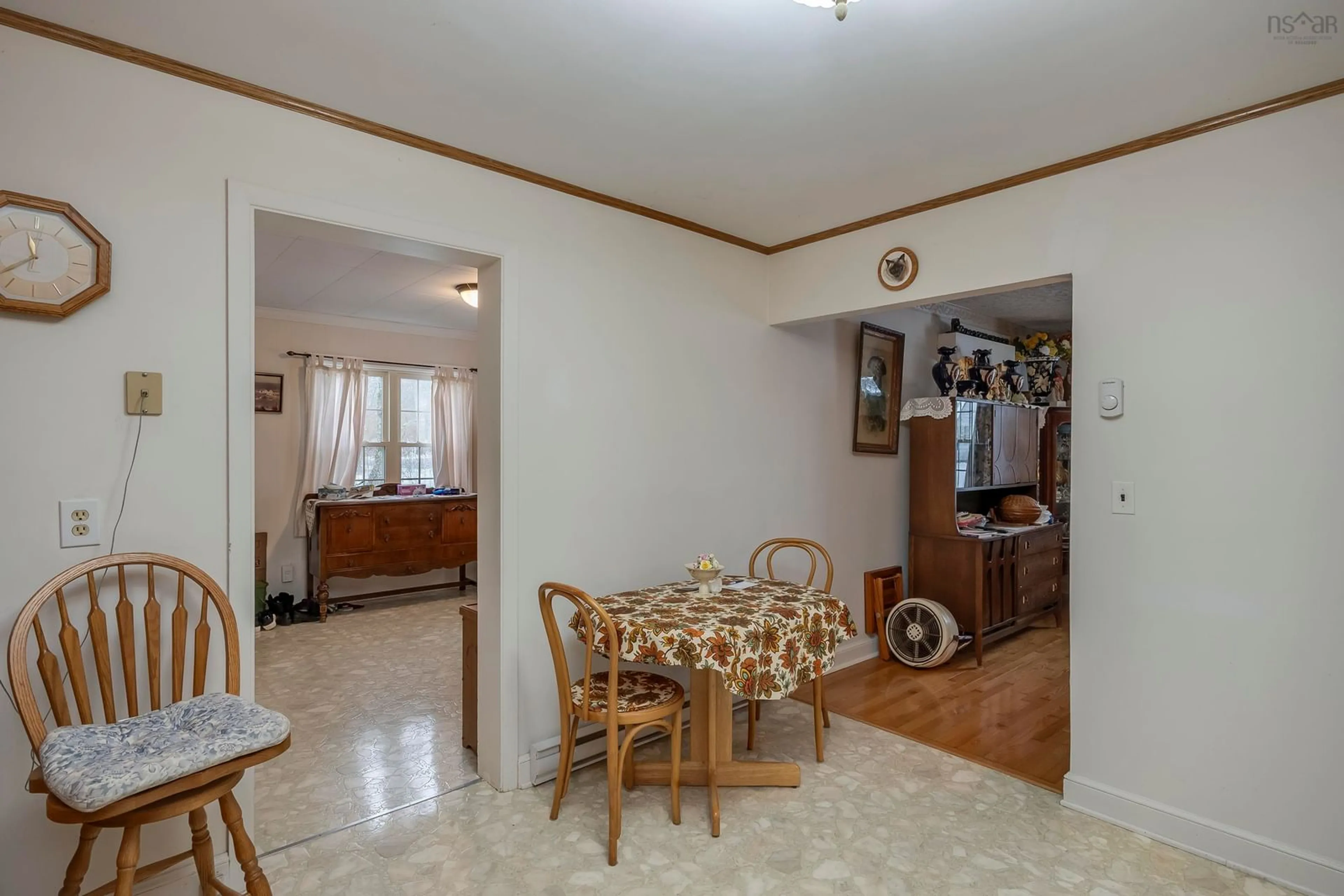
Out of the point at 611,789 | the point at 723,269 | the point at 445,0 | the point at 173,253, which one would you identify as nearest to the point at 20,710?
the point at 173,253

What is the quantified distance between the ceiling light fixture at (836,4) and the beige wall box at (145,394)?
1982 mm

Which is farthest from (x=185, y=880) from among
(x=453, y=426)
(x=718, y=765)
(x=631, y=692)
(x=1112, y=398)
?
(x=453, y=426)

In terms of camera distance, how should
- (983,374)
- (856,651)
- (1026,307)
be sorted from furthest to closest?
1. (1026,307)
2. (983,374)
3. (856,651)

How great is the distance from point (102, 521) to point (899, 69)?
8.57 feet

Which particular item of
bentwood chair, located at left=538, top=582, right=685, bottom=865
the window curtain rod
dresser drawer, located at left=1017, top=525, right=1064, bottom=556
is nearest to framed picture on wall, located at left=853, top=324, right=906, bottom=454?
dresser drawer, located at left=1017, top=525, right=1064, bottom=556

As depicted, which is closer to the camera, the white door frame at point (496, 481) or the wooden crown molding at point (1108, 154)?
the wooden crown molding at point (1108, 154)

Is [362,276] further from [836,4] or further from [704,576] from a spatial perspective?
[836,4]

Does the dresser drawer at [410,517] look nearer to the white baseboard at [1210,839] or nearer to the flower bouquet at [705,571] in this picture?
the flower bouquet at [705,571]

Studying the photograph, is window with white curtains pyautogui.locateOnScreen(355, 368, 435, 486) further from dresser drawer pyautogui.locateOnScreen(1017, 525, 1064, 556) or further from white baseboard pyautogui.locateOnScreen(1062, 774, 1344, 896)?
white baseboard pyautogui.locateOnScreen(1062, 774, 1344, 896)

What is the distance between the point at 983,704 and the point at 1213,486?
5.94 ft

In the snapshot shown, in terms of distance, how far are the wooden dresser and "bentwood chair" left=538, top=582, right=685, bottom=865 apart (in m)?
2.56

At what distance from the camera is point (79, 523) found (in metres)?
1.85

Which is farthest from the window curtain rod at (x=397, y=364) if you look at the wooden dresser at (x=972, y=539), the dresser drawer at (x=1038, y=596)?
the dresser drawer at (x=1038, y=596)

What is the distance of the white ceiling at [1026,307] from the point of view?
4738 millimetres
